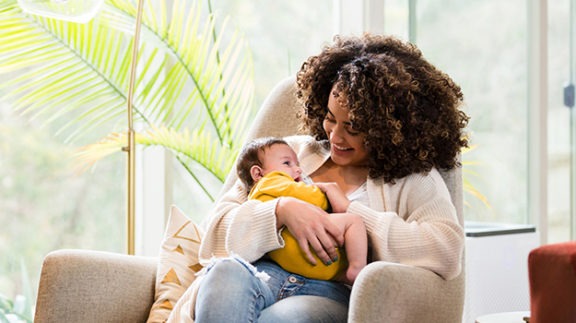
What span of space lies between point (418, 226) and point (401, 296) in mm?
238

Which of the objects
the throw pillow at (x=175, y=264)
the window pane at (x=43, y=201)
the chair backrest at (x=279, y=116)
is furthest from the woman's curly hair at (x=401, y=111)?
the window pane at (x=43, y=201)

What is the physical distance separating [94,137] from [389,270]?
175cm

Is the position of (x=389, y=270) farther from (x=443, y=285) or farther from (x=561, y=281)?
(x=561, y=281)

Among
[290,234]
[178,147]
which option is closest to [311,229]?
[290,234]

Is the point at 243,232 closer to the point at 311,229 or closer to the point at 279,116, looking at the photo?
the point at 311,229

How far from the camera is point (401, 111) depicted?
191 cm

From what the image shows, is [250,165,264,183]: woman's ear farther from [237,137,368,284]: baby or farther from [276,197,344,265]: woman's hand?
[276,197,344,265]: woman's hand

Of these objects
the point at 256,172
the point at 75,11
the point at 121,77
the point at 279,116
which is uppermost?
the point at 75,11

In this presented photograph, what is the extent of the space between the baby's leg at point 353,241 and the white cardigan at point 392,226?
0.09ft

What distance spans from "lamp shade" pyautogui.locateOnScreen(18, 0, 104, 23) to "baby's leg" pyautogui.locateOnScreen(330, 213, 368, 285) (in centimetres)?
89

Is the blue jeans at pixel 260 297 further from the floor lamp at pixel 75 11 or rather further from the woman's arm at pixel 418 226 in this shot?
the floor lamp at pixel 75 11

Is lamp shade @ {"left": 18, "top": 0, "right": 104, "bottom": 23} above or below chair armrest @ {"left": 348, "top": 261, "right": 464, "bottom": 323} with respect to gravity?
above

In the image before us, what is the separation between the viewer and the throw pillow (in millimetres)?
1893

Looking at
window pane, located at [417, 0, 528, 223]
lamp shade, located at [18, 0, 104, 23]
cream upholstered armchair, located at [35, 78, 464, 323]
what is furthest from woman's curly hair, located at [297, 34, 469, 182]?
window pane, located at [417, 0, 528, 223]
